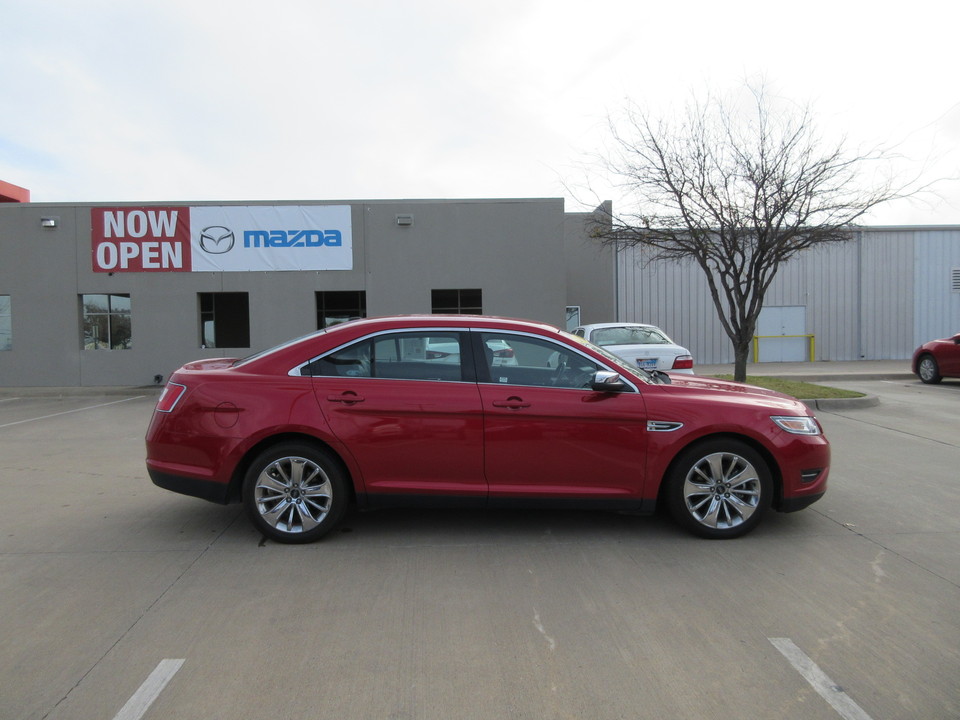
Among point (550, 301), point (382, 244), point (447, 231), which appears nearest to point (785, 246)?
point (550, 301)

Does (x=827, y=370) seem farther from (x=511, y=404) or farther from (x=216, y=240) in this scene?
(x=511, y=404)

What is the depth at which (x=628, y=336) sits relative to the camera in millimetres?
12133

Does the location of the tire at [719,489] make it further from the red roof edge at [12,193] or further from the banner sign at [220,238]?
the red roof edge at [12,193]

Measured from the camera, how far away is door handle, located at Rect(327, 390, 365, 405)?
15.9ft

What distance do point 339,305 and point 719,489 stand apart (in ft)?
51.4

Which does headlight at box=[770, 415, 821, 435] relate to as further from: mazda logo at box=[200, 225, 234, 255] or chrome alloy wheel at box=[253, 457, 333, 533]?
mazda logo at box=[200, 225, 234, 255]

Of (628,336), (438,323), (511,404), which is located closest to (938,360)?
(628,336)

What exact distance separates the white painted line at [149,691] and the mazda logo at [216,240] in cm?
1631

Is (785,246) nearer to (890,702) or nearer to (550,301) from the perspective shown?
(550,301)

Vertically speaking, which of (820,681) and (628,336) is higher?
(628,336)

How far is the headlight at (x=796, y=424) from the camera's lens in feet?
16.3

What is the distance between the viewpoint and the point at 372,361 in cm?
502

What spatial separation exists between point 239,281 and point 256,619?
1580 cm

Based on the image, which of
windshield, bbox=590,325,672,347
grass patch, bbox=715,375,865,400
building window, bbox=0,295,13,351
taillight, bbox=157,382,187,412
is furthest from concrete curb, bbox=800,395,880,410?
building window, bbox=0,295,13,351
